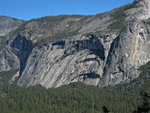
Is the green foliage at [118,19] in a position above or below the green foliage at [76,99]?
above

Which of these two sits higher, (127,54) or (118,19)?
(118,19)

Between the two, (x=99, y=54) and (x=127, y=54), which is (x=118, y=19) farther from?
(x=127, y=54)

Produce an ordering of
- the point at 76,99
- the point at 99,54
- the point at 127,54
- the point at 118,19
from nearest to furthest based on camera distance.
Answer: the point at 76,99 → the point at 127,54 → the point at 99,54 → the point at 118,19

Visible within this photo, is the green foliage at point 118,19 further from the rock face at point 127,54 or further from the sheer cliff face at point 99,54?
the rock face at point 127,54

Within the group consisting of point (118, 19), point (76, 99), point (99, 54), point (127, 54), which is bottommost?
point (76, 99)

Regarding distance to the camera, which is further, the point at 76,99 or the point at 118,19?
the point at 118,19

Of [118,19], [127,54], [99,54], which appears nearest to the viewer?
[127,54]

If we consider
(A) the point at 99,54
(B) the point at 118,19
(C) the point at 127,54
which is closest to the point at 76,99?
(C) the point at 127,54

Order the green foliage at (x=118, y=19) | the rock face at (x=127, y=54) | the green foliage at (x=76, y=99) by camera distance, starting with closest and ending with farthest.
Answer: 1. the green foliage at (x=76, y=99)
2. the rock face at (x=127, y=54)
3. the green foliage at (x=118, y=19)

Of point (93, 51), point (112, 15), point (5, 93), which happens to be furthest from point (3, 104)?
point (112, 15)

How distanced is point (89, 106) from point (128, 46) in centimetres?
3580

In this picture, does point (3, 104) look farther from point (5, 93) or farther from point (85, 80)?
point (85, 80)

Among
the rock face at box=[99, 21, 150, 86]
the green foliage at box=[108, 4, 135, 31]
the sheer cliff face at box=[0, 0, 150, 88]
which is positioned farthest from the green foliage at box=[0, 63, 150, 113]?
the green foliage at box=[108, 4, 135, 31]

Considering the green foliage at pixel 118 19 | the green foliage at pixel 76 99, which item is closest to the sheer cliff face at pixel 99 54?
the green foliage at pixel 118 19
